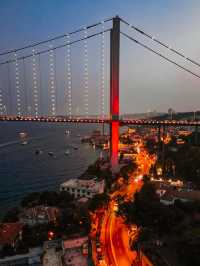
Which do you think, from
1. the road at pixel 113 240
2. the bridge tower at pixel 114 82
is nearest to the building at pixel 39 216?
the road at pixel 113 240

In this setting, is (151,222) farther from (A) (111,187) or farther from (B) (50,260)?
(A) (111,187)

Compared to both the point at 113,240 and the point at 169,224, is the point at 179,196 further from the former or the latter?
the point at 113,240


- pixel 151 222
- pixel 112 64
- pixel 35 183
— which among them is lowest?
pixel 35 183

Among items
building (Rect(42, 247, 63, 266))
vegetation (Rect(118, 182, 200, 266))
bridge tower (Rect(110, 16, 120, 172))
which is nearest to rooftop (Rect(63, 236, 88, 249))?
building (Rect(42, 247, 63, 266))

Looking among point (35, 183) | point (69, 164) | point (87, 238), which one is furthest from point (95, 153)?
point (87, 238)

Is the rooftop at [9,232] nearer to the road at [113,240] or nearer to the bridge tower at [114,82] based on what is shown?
the road at [113,240]

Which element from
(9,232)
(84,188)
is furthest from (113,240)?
(84,188)

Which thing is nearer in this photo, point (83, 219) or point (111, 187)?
point (83, 219)

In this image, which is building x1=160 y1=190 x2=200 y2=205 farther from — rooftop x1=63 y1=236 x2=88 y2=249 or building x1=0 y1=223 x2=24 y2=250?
building x1=0 y1=223 x2=24 y2=250
